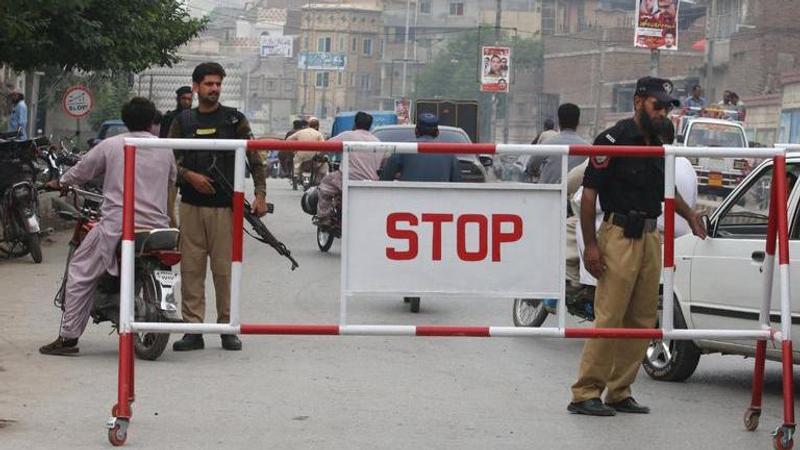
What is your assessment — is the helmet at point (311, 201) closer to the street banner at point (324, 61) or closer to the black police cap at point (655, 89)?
the black police cap at point (655, 89)

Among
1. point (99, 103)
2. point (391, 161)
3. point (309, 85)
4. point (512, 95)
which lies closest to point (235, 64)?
point (309, 85)

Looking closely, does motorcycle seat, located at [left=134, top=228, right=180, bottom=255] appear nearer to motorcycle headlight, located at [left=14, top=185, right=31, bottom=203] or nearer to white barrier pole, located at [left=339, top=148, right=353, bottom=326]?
white barrier pole, located at [left=339, top=148, right=353, bottom=326]

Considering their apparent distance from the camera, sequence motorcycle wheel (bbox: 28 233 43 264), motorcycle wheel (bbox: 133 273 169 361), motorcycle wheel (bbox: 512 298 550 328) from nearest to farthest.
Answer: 1. motorcycle wheel (bbox: 133 273 169 361)
2. motorcycle wheel (bbox: 512 298 550 328)
3. motorcycle wheel (bbox: 28 233 43 264)

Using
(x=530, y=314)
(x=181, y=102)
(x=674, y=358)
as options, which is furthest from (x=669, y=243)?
(x=181, y=102)

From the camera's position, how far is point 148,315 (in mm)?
10258

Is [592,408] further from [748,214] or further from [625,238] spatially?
[748,214]

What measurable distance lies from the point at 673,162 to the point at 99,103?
53.3m

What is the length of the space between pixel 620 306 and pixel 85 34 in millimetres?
15292

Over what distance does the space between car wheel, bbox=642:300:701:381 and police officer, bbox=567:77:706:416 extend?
156cm

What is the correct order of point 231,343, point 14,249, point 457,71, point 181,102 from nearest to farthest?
point 231,343
point 181,102
point 14,249
point 457,71

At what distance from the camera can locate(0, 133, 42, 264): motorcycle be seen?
17438mm

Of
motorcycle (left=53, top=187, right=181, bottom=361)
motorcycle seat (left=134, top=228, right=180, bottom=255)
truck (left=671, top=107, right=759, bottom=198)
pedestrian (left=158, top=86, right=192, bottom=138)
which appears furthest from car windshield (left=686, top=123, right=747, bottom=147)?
motorcycle seat (left=134, top=228, right=180, bottom=255)

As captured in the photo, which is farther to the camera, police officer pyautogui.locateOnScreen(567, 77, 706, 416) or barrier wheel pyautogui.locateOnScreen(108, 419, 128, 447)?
police officer pyautogui.locateOnScreen(567, 77, 706, 416)

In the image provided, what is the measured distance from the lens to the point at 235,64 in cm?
16725
